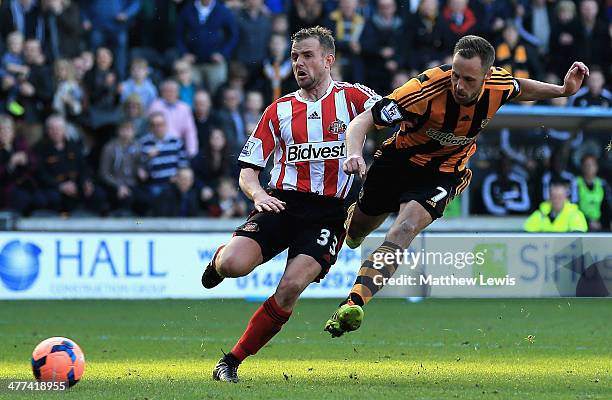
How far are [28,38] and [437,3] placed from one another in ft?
20.0

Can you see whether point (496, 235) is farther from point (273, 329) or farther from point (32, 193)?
point (273, 329)

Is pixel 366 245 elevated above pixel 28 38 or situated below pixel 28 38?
below

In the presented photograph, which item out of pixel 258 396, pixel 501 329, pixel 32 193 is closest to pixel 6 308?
pixel 32 193

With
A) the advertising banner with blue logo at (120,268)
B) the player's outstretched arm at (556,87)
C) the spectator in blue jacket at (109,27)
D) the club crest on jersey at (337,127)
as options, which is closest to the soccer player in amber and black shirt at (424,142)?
the player's outstretched arm at (556,87)

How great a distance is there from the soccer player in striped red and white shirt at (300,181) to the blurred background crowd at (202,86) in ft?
27.5

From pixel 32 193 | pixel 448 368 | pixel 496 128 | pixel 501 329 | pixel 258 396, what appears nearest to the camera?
pixel 258 396

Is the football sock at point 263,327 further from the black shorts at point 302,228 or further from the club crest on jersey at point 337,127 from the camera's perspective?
the club crest on jersey at point 337,127

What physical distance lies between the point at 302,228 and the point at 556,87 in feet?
6.60

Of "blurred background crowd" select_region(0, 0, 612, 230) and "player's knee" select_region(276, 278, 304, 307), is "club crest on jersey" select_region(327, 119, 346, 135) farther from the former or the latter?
"blurred background crowd" select_region(0, 0, 612, 230)

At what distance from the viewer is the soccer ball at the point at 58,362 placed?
7.60m

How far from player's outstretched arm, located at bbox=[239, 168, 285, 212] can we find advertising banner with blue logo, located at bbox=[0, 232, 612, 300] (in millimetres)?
6856

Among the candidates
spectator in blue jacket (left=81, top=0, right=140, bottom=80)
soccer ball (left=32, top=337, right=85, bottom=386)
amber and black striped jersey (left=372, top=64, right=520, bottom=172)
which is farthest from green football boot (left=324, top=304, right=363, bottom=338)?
spectator in blue jacket (left=81, top=0, right=140, bottom=80)

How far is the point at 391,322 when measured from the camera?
523 inches

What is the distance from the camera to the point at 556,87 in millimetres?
8734
